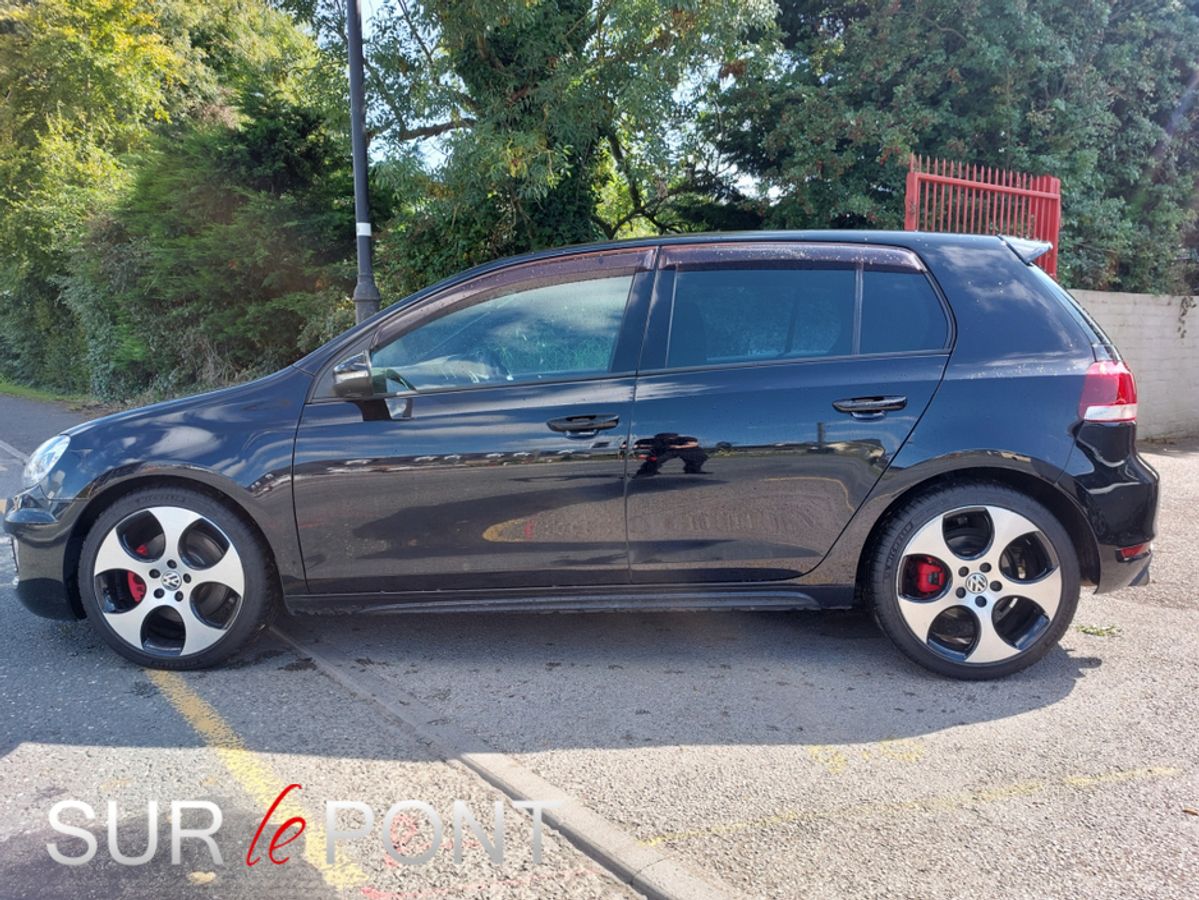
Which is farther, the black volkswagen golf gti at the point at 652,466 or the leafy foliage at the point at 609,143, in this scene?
the leafy foliage at the point at 609,143

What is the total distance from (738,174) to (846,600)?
30.8 feet

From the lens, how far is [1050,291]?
3.59 meters

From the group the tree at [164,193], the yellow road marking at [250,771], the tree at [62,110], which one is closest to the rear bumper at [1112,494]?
the yellow road marking at [250,771]

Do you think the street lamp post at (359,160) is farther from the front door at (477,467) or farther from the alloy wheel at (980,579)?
the alloy wheel at (980,579)

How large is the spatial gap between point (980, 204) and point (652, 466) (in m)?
5.74

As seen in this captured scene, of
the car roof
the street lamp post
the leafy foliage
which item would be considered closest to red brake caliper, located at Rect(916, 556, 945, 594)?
the car roof

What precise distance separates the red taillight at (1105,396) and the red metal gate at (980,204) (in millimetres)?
3772

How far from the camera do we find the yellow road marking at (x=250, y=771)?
2328 millimetres

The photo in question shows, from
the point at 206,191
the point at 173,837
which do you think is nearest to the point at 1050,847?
the point at 173,837

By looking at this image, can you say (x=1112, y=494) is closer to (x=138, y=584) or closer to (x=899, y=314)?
(x=899, y=314)

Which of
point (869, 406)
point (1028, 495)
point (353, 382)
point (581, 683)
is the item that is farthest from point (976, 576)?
point (353, 382)

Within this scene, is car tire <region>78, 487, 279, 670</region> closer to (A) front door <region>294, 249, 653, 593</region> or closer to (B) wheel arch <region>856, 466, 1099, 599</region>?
(A) front door <region>294, 249, 653, 593</region>

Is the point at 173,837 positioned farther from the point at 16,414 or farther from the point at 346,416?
the point at 16,414

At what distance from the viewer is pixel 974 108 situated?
1088cm
